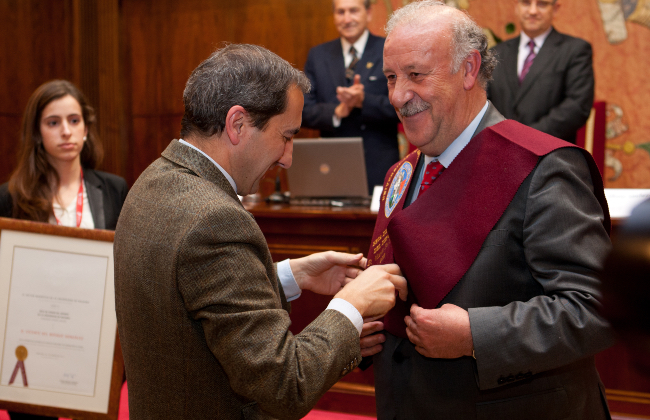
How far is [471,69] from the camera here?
1.65 metres

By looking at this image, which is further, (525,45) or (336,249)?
(525,45)

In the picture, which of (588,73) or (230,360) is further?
(588,73)

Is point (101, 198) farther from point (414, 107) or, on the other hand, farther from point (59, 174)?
point (414, 107)

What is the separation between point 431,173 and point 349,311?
56 centimetres

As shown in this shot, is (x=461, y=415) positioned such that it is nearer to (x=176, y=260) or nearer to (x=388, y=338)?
(x=388, y=338)

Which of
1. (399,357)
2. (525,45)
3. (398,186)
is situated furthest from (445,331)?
(525,45)

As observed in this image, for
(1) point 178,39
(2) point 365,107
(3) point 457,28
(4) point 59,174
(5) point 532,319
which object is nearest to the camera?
(5) point 532,319

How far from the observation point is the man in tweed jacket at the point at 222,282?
1.21 m

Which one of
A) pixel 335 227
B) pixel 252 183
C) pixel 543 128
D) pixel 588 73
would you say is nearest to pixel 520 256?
pixel 252 183

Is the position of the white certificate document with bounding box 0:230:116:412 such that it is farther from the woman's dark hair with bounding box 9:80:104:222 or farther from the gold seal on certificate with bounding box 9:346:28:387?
the woman's dark hair with bounding box 9:80:104:222

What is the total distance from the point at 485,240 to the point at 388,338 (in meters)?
0.45

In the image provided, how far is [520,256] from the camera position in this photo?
4.73 feet

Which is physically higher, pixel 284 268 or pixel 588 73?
pixel 588 73

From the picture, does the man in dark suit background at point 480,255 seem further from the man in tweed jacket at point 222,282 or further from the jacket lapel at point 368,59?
the jacket lapel at point 368,59
